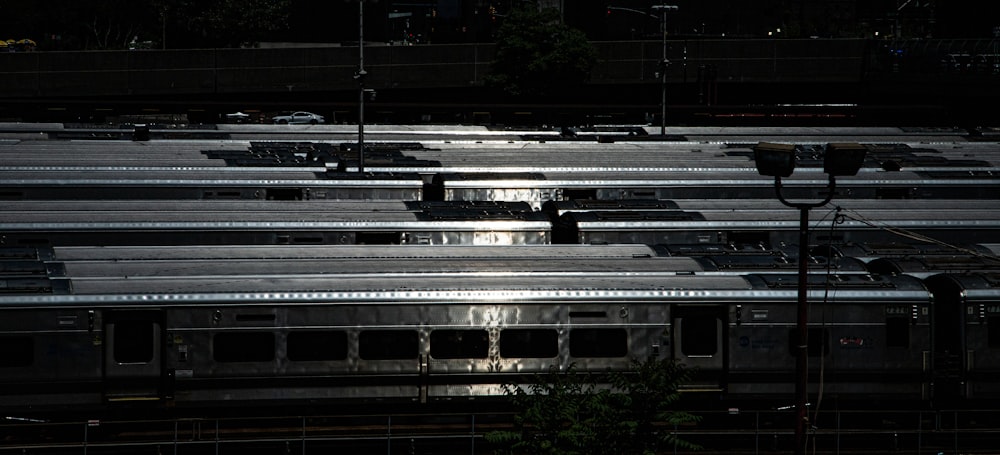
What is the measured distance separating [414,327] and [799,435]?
8841 millimetres

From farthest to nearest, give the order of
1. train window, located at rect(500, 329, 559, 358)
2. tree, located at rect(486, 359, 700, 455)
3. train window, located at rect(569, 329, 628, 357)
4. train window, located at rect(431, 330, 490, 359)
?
1. train window, located at rect(569, 329, 628, 357)
2. train window, located at rect(500, 329, 559, 358)
3. train window, located at rect(431, 330, 490, 359)
4. tree, located at rect(486, 359, 700, 455)

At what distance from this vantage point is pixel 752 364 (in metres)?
27.6

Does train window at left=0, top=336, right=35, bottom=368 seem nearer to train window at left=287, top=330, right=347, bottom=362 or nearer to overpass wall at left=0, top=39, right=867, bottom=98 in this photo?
train window at left=287, top=330, right=347, bottom=362

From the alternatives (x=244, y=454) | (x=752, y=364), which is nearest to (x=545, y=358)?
(x=752, y=364)

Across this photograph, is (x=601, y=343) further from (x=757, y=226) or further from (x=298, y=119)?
(x=298, y=119)

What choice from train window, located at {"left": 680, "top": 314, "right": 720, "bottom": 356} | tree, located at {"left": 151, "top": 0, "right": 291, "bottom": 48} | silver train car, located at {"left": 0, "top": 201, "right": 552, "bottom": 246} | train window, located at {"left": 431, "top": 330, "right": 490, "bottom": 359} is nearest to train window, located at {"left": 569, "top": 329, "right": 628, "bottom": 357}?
train window, located at {"left": 680, "top": 314, "right": 720, "bottom": 356}

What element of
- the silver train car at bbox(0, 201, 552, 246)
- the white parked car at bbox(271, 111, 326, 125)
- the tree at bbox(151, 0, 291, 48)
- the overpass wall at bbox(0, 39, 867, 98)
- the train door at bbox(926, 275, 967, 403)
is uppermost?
the tree at bbox(151, 0, 291, 48)

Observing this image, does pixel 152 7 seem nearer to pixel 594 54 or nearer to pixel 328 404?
pixel 594 54

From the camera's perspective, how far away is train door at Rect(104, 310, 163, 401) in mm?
25781

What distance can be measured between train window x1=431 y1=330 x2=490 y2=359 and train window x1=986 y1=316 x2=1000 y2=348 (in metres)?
10.5

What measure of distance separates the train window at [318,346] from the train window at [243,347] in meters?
0.44

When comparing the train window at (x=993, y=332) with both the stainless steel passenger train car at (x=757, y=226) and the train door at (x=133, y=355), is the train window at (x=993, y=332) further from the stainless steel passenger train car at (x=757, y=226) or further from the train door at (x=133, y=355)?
the train door at (x=133, y=355)

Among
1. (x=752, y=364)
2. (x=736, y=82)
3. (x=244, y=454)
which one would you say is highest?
(x=736, y=82)

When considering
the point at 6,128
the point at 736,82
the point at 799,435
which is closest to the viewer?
the point at 799,435
